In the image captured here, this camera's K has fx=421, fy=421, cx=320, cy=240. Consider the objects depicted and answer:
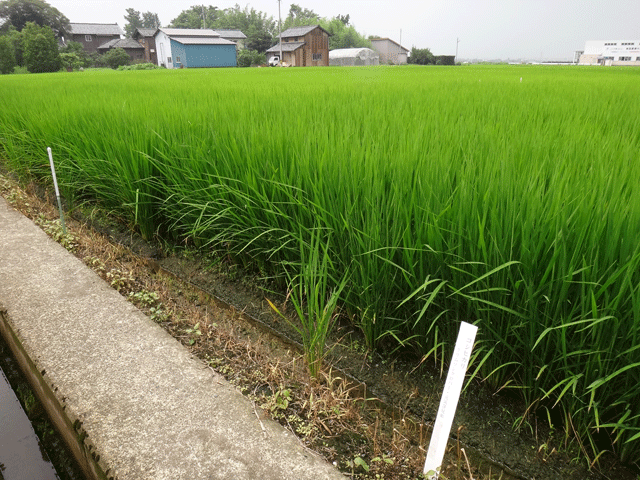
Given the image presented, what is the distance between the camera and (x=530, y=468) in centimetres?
104

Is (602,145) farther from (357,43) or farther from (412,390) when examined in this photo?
(357,43)

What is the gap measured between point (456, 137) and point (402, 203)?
0.84 meters

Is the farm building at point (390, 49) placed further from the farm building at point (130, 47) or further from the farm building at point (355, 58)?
the farm building at point (130, 47)

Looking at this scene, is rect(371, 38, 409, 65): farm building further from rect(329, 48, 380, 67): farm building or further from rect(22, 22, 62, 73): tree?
rect(22, 22, 62, 73): tree

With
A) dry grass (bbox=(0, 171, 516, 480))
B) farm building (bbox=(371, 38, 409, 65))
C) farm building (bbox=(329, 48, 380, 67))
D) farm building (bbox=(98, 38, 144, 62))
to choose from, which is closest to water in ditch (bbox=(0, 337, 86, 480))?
dry grass (bbox=(0, 171, 516, 480))

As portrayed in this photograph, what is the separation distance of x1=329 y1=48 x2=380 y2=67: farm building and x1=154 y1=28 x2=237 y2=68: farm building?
483 inches

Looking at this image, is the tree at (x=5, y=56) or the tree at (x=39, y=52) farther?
the tree at (x=39, y=52)

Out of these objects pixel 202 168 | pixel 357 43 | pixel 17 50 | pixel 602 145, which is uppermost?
pixel 357 43

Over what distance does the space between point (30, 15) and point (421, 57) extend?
49335 millimetres

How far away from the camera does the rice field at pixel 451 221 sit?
1.01m

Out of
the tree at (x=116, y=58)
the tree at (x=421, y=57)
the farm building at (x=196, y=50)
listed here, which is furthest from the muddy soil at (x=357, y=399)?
the tree at (x=116, y=58)

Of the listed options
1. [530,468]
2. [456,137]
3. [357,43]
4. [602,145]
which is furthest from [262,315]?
[357,43]

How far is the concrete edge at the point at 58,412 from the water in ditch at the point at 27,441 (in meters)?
0.03

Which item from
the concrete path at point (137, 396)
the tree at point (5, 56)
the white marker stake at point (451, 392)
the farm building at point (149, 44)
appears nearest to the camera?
the white marker stake at point (451, 392)
